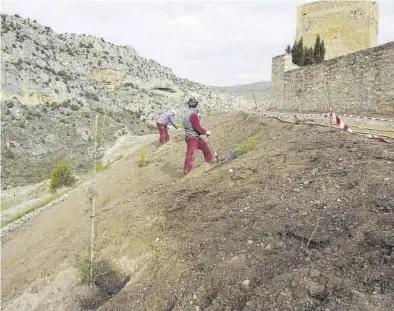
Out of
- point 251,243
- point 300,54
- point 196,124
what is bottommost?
point 251,243

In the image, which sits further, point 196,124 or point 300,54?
point 300,54

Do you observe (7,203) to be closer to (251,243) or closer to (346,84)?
(346,84)

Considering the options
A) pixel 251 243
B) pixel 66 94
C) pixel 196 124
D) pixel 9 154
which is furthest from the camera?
pixel 66 94

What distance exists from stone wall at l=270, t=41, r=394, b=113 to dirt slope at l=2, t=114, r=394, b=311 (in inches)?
231

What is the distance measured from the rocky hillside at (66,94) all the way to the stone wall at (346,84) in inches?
619

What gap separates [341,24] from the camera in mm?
25453

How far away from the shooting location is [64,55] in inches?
1864

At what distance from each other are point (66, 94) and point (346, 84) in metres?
32.4

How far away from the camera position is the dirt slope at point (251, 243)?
3846 millimetres

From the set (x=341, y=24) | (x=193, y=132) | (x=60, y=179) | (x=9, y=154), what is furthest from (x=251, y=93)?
(x=9, y=154)

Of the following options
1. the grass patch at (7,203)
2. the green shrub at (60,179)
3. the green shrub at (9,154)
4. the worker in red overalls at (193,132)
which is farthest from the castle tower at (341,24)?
the green shrub at (9,154)

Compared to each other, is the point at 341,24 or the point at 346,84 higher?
the point at 341,24

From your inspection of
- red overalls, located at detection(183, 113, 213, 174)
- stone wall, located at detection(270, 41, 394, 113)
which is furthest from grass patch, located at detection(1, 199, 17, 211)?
stone wall, located at detection(270, 41, 394, 113)

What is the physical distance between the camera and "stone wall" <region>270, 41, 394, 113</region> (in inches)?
522
